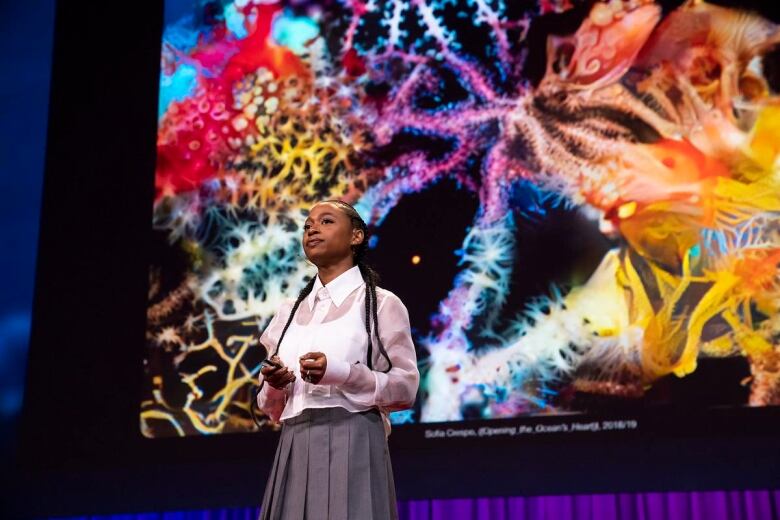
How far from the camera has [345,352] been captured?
2133 mm

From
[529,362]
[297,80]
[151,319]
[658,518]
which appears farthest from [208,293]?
[658,518]

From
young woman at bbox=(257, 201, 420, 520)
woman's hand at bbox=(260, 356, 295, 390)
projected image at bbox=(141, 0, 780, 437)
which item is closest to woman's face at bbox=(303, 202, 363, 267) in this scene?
young woman at bbox=(257, 201, 420, 520)

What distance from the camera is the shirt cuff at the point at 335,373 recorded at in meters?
2.00

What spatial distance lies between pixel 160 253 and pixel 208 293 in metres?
0.29

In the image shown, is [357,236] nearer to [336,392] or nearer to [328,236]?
[328,236]

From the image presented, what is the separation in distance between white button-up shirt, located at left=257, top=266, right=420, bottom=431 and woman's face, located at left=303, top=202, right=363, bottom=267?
5cm

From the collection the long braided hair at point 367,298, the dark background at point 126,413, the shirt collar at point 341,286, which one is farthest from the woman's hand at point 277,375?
the dark background at point 126,413

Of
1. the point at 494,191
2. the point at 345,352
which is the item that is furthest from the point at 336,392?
the point at 494,191

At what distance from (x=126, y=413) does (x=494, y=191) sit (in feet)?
5.38

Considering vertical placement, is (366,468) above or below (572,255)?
below

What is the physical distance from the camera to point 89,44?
4695 mm

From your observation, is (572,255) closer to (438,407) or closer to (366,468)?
(438,407)

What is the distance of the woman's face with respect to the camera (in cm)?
231

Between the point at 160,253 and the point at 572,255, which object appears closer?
the point at 572,255
